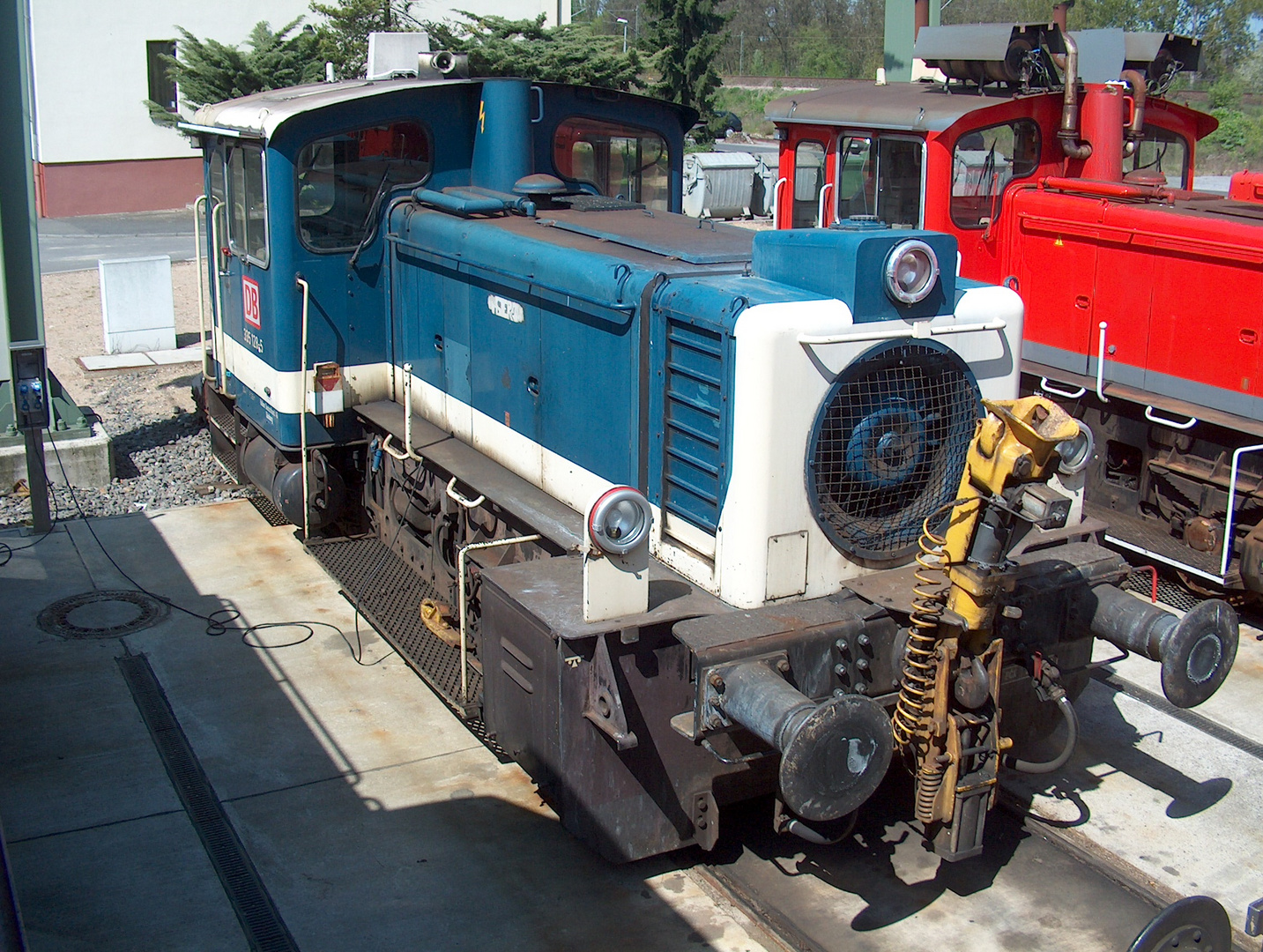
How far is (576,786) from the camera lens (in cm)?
435

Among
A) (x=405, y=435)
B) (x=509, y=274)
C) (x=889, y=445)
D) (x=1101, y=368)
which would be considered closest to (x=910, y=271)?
(x=889, y=445)

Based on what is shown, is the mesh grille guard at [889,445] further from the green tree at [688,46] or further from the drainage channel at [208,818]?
the green tree at [688,46]

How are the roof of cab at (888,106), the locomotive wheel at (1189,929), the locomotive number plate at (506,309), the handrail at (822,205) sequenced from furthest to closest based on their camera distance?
the handrail at (822,205)
the roof of cab at (888,106)
the locomotive number plate at (506,309)
the locomotive wheel at (1189,929)

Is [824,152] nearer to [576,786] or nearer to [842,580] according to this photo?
[842,580]

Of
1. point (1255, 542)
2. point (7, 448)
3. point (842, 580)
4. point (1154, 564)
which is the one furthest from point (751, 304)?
point (7, 448)

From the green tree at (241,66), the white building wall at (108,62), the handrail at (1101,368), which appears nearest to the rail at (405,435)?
the handrail at (1101,368)

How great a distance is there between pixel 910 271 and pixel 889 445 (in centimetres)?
64

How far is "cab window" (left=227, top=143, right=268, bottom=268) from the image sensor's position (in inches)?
276

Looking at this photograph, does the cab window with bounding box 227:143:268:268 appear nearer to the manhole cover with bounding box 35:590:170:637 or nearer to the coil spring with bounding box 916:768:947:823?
the manhole cover with bounding box 35:590:170:637

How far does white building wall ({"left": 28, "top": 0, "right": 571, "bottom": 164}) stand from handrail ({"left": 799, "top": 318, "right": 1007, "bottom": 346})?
24.9 meters

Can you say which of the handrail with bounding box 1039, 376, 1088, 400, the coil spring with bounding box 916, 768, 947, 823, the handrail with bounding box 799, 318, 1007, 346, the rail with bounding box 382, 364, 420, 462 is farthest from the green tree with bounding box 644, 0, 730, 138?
the coil spring with bounding box 916, 768, 947, 823

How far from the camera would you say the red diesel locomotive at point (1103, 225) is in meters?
6.95

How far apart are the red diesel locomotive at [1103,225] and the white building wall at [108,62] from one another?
20.9m

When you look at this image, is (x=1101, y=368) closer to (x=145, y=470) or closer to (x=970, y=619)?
(x=970, y=619)
